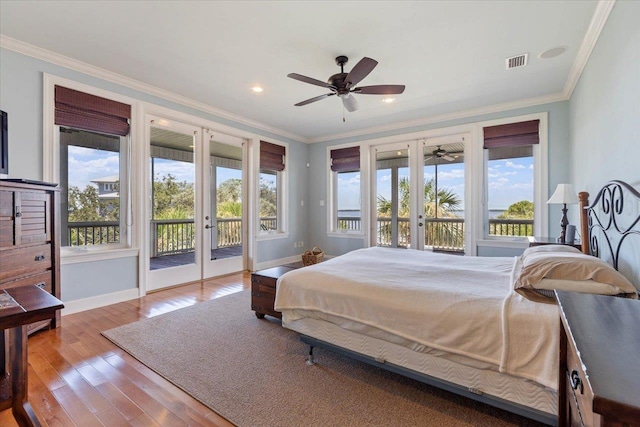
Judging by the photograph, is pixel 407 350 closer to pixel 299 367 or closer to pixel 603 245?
pixel 299 367

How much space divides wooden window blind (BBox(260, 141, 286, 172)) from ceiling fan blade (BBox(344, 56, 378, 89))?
2958mm

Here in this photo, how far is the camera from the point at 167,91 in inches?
158

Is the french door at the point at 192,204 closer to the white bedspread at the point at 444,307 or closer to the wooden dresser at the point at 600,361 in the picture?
the white bedspread at the point at 444,307

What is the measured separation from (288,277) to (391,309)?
90 cm

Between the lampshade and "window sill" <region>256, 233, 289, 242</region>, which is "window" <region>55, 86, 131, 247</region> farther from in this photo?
the lampshade

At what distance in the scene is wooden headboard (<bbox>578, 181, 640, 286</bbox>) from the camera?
1824mm

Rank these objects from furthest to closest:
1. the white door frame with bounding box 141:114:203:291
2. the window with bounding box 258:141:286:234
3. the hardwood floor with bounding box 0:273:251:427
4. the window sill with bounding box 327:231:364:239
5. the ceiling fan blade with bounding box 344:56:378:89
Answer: the window sill with bounding box 327:231:364:239
the window with bounding box 258:141:286:234
the white door frame with bounding box 141:114:203:291
the ceiling fan blade with bounding box 344:56:378:89
the hardwood floor with bounding box 0:273:251:427

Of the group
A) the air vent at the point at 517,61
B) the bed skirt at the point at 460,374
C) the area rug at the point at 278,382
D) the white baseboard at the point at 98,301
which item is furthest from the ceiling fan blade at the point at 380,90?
the white baseboard at the point at 98,301

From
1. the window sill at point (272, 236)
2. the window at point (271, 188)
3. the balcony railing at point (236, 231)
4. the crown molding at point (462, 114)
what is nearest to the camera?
the balcony railing at point (236, 231)

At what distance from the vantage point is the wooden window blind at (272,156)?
5.64 meters

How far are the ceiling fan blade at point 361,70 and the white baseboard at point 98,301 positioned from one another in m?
3.63

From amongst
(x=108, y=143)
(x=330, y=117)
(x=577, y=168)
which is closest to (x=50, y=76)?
(x=108, y=143)

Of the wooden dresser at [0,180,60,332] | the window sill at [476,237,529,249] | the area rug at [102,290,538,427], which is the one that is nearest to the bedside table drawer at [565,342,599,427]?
the area rug at [102,290,538,427]

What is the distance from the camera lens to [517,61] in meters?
3.12
